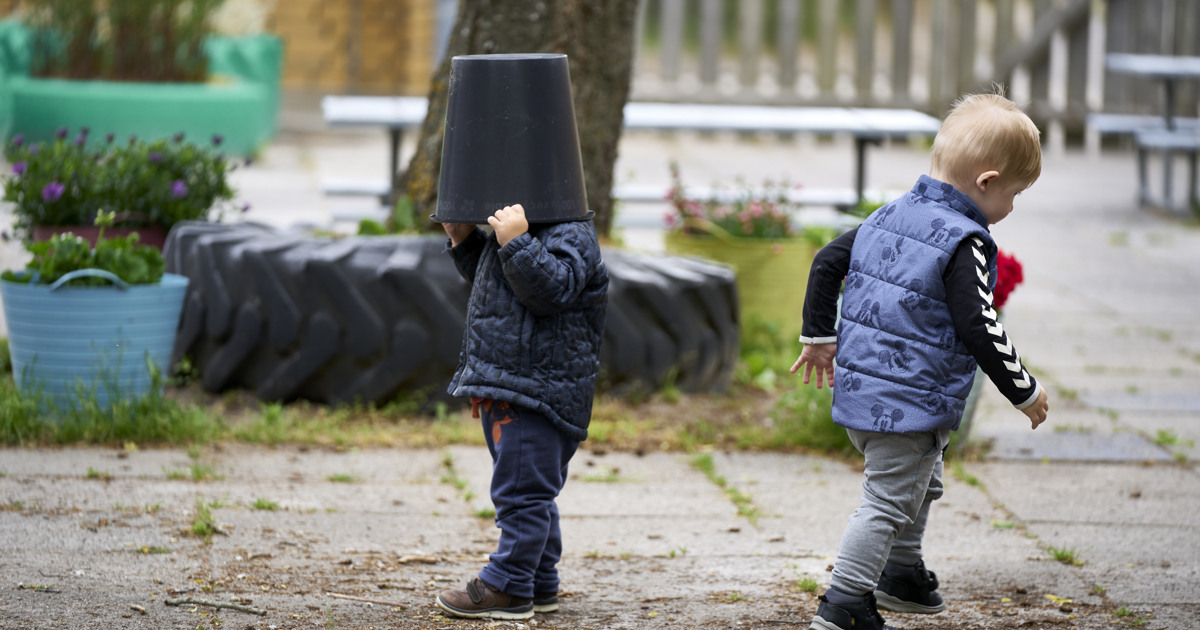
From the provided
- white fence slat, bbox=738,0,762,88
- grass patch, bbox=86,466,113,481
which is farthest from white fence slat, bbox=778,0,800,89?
grass patch, bbox=86,466,113,481

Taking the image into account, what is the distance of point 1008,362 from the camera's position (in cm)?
262

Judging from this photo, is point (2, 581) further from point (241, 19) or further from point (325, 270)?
point (241, 19)

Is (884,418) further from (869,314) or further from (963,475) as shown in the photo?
(963,475)

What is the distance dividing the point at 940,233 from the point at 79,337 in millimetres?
2886

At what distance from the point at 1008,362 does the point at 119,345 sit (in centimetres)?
295

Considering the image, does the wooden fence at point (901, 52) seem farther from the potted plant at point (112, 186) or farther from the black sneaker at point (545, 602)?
the black sneaker at point (545, 602)

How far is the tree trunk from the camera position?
5.16 m

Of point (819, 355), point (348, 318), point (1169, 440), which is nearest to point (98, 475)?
point (348, 318)

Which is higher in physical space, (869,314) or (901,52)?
(901,52)

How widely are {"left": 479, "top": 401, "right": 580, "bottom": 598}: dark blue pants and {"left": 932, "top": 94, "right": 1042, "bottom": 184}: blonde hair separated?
3.47 feet

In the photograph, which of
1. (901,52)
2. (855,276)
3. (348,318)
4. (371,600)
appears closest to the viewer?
(855,276)

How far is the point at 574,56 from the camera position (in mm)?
5238

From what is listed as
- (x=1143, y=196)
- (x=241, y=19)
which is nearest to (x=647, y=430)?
(x=1143, y=196)

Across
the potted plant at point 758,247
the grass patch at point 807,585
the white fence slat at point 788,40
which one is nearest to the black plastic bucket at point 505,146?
the grass patch at point 807,585
